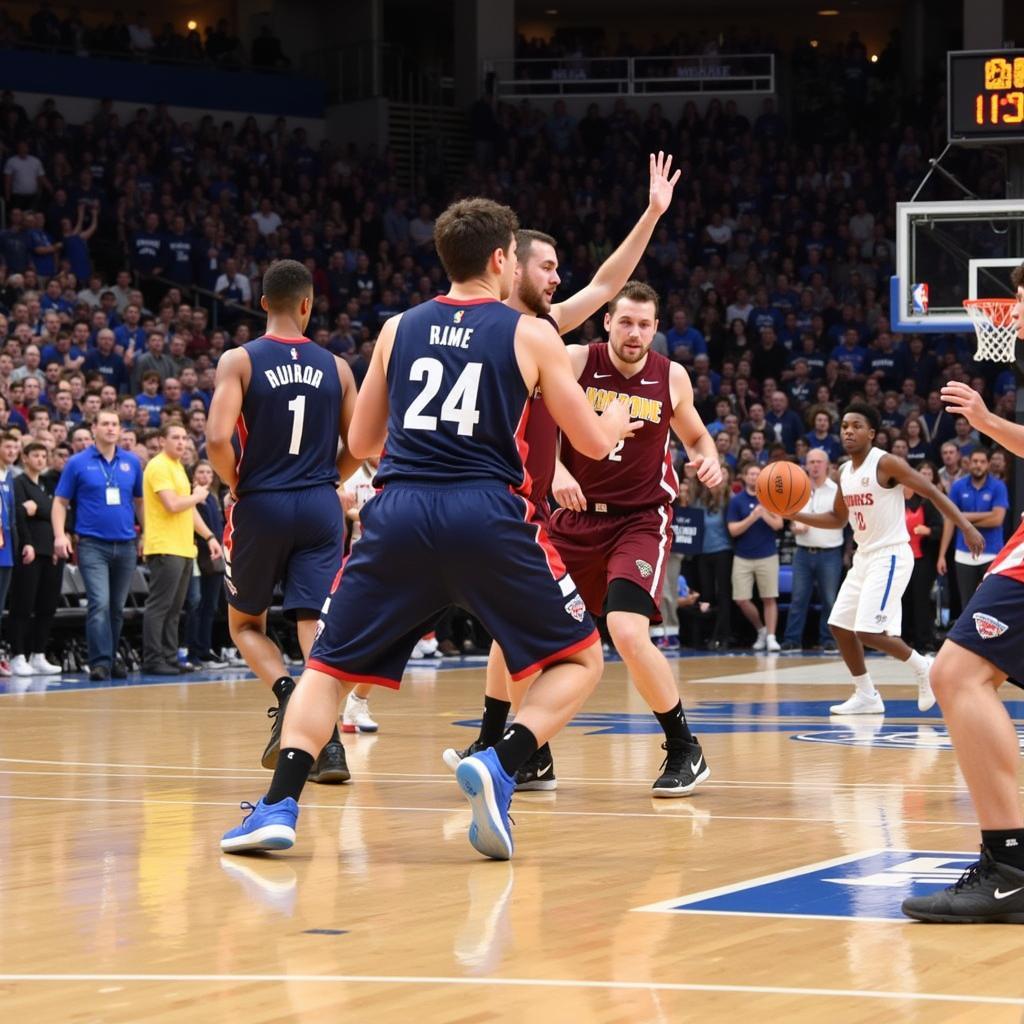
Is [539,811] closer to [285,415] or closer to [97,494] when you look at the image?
[285,415]

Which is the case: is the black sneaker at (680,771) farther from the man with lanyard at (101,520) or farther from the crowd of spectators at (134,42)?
the crowd of spectators at (134,42)

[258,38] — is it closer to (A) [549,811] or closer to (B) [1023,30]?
(B) [1023,30]

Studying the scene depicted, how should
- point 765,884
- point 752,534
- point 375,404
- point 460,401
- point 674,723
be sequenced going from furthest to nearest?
point 752,534 → point 674,723 → point 375,404 → point 460,401 → point 765,884

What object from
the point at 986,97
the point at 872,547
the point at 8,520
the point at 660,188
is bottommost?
the point at 872,547

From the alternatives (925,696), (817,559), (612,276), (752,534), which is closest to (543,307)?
(612,276)

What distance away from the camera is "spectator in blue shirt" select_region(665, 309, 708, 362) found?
82.0ft

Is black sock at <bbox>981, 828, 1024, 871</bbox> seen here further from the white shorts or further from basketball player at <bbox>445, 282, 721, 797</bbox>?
the white shorts

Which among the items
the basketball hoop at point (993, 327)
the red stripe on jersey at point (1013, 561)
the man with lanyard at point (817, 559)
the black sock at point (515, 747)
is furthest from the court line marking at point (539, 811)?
the man with lanyard at point (817, 559)

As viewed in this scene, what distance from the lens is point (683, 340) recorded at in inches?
1001

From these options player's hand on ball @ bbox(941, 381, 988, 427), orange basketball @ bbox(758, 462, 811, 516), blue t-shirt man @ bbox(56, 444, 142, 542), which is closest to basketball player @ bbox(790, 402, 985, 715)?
orange basketball @ bbox(758, 462, 811, 516)

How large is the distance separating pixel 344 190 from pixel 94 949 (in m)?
25.2

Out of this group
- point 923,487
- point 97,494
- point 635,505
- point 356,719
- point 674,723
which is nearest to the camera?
point 674,723

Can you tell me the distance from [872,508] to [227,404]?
228 inches

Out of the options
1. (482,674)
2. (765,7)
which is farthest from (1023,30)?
(482,674)
